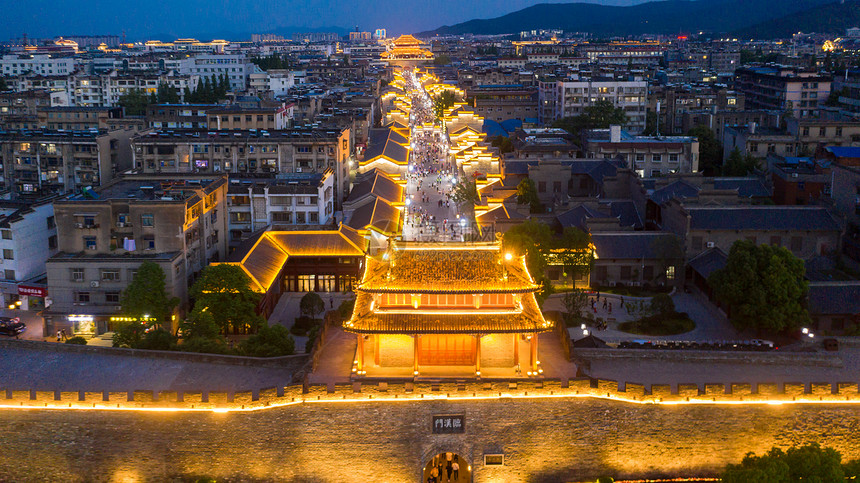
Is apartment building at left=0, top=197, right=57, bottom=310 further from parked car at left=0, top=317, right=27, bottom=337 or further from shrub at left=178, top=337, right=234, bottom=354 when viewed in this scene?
shrub at left=178, top=337, right=234, bottom=354

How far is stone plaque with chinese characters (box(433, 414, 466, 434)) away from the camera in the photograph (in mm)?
25219

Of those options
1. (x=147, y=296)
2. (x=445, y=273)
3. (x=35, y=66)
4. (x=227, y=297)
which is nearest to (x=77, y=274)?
(x=147, y=296)

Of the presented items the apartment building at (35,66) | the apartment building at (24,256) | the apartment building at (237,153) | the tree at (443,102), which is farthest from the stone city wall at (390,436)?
the apartment building at (35,66)

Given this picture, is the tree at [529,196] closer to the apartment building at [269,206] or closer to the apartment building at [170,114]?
the apartment building at [269,206]

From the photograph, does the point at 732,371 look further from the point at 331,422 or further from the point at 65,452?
the point at 65,452

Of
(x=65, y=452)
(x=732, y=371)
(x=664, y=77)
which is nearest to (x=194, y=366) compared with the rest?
(x=65, y=452)

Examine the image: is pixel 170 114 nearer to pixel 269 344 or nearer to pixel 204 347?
pixel 204 347

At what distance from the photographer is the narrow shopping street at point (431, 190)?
178 feet

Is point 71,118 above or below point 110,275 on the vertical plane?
above

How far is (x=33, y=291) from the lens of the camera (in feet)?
130

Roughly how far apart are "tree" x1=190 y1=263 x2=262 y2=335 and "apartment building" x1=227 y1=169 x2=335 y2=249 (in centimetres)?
1194

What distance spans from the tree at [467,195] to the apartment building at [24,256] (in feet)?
89.9

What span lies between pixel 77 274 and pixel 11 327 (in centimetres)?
363

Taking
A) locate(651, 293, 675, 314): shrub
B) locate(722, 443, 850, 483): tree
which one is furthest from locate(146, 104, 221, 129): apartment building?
locate(722, 443, 850, 483): tree
